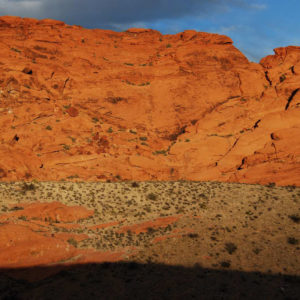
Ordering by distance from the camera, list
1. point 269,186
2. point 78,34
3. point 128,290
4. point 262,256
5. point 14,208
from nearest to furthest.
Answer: point 128,290
point 262,256
point 14,208
point 269,186
point 78,34

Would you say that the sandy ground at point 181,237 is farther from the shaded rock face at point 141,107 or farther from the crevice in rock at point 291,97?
the crevice in rock at point 291,97

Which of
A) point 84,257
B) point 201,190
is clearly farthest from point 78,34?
point 84,257

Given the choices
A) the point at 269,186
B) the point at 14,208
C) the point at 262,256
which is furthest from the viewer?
the point at 269,186

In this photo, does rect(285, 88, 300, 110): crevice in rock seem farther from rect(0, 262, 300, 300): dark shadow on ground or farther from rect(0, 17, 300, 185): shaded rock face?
rect(0, 262, 300, 300): dark shadow on ground

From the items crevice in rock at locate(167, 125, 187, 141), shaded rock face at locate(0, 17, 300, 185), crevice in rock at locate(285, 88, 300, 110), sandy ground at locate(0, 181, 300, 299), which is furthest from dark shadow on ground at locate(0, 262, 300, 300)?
crevice in rock at locate(285, 88, 300, 110)

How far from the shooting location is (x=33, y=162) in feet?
97.1

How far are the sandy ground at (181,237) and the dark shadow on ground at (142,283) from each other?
5 centimetres

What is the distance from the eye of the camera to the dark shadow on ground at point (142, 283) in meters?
13.8

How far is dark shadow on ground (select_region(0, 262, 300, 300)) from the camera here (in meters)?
13.8

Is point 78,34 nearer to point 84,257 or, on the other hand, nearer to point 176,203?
point 176,203

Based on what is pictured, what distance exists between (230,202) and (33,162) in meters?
18.3

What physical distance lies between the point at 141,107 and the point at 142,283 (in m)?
24.1

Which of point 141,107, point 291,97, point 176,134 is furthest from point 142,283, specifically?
point 291,97

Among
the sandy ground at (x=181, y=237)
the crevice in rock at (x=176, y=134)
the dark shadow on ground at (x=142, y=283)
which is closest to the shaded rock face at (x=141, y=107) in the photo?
the crevice in rock at (x=176, y=134)
